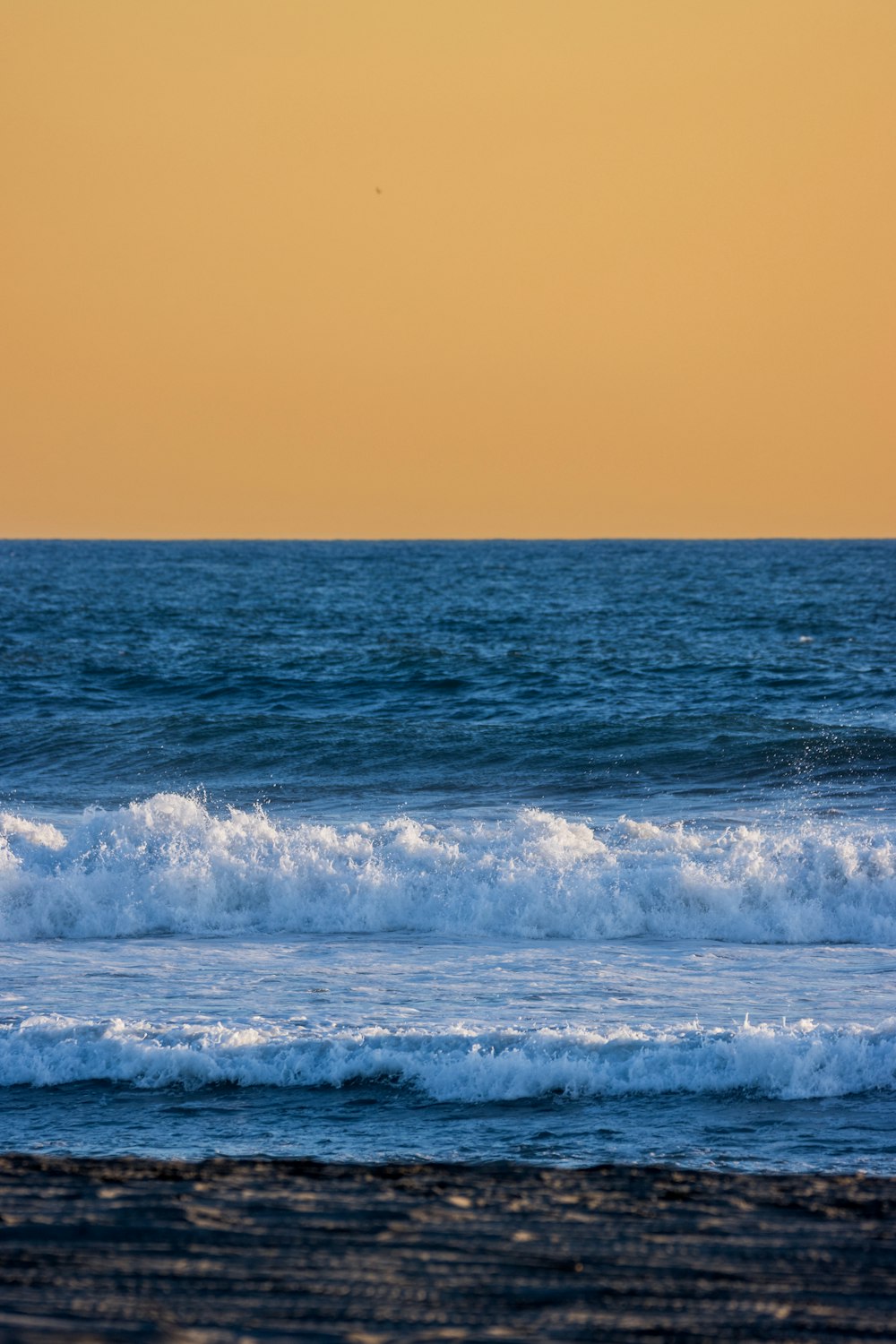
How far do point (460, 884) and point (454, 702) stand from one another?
12.9 meters

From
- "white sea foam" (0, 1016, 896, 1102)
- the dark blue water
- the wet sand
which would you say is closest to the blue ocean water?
"white sea foam" (0, 1016, 896, 1102)

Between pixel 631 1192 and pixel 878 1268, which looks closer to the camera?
pixel 878 1268

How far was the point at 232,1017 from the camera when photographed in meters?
8.94

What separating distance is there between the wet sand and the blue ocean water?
75 centimetres

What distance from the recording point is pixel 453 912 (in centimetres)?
1252

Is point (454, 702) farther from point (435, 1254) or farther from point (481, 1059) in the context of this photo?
point (435, 1254)

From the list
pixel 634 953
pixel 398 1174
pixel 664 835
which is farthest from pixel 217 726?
→ pixel 398 1174

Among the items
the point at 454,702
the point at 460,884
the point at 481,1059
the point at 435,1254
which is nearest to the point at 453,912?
the point at 460,884

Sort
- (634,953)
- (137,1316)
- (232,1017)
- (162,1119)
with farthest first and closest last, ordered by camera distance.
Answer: (634,953) → (232,1017) → (162,1119) → (137,1316)

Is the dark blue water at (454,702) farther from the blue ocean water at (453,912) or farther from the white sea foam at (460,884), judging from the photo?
the white sea foam at (460,884)

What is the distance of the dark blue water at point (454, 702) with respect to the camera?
18.9 meters

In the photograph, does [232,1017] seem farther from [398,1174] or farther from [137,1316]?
[137,1316]

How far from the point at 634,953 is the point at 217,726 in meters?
13.2

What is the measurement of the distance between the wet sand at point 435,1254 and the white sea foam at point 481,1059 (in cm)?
148
